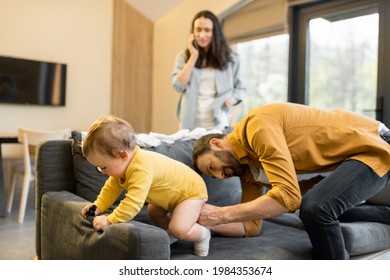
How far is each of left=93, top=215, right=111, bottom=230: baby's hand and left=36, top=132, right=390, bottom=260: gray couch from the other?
0.02 meters

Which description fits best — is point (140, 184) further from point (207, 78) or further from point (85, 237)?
point (207, 78)

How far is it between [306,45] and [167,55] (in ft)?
6.49

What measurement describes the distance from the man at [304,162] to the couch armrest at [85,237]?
1.23 feet

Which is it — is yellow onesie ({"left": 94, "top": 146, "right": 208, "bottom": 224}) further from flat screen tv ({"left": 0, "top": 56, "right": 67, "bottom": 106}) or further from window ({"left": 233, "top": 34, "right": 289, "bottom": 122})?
flat screen tv ({"left": 0, "top": 56, "right": 67, "bottom": 106})

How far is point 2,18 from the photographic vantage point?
4.25 m

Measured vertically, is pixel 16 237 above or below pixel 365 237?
below

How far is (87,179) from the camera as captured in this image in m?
1.50

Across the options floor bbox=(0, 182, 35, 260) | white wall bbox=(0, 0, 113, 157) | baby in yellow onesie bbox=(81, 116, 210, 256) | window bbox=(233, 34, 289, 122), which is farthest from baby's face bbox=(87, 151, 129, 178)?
white wall bbox=(0, 0, 113, 157)

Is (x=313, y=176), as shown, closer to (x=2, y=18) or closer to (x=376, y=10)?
(x=376, y=10)

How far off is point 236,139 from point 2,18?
387 centimetres

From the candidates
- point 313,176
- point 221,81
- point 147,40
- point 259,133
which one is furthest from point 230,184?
point 147,40

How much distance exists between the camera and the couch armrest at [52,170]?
1520mm

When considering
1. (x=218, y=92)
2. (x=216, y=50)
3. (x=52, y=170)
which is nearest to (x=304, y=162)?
(x=52, y=170)

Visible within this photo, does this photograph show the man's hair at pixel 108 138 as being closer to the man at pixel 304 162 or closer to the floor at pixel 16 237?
the man at pixel 304 162
